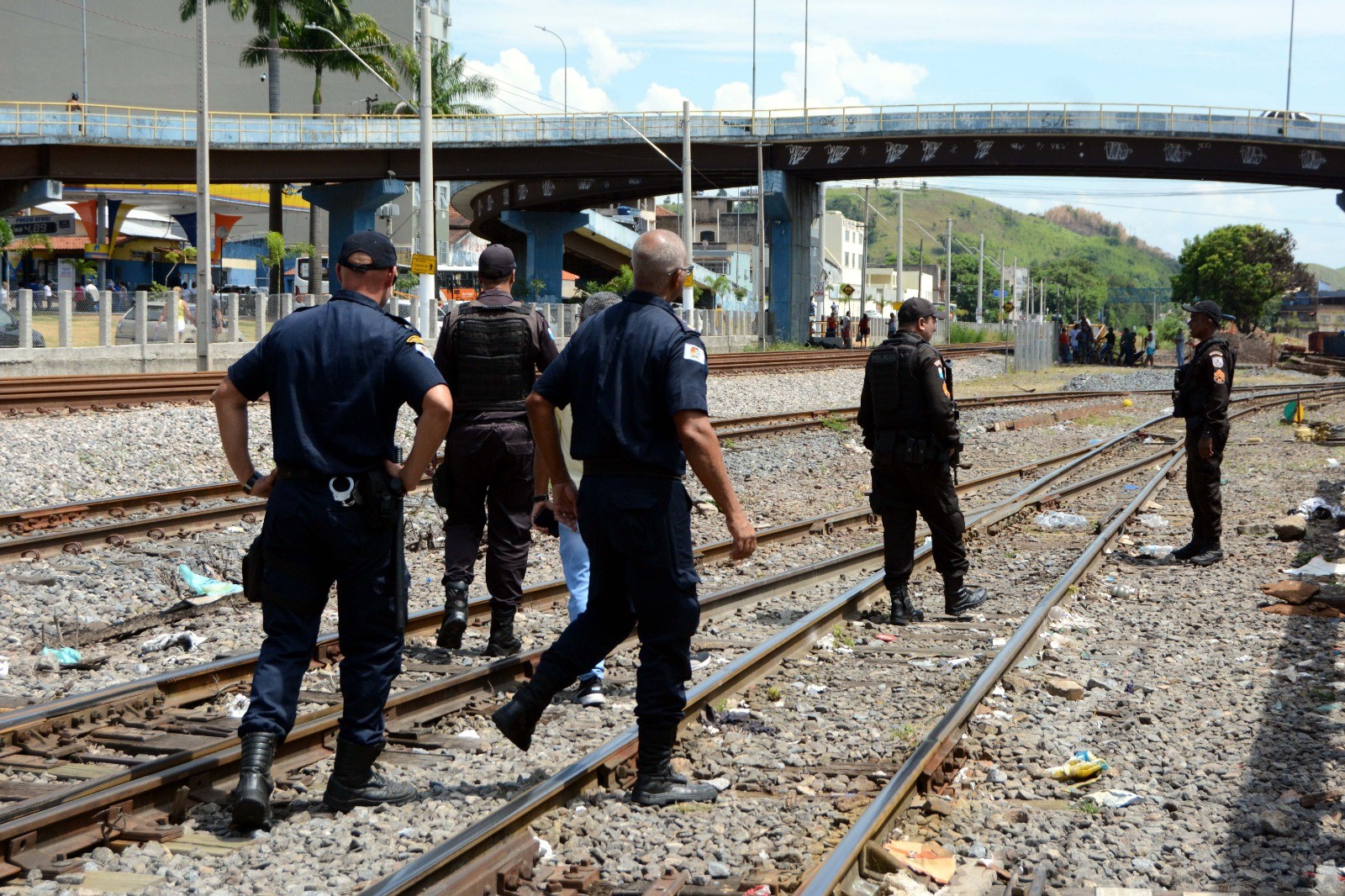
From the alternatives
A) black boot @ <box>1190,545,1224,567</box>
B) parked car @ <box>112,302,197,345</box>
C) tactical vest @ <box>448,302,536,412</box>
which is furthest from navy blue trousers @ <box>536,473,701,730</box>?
parked car @ <box>112,302,197,345</box>

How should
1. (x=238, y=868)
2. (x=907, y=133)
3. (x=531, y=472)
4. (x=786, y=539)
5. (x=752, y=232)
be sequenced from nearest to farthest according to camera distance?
(x=238, y=868)
(x=531, y=472)
(x=786, y=539)
(x=907, y=133)
(x=752, y=232)

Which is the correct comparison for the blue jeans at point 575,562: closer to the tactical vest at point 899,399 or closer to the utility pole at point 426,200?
the tactical vest at point 899,399

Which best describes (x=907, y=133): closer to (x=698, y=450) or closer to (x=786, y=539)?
(x=786, y=539)

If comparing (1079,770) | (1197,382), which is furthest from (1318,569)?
(1079,770)

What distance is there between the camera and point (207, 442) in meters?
16.4

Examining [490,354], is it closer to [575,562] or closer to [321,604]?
[575,562]

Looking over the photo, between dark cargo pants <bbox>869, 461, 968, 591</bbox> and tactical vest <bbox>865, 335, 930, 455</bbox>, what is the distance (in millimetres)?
167

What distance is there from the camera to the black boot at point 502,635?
6984 mm

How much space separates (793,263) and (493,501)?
52.9 meters

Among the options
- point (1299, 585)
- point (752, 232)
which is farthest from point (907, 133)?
point (752, 232)

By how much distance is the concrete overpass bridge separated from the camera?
51.1m

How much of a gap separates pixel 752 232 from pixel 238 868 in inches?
5237

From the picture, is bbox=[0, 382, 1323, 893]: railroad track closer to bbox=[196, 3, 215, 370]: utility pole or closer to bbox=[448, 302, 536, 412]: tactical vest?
bbox=[448, 302, 536, 412]: tactical vest

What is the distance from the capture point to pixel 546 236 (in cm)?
7194
